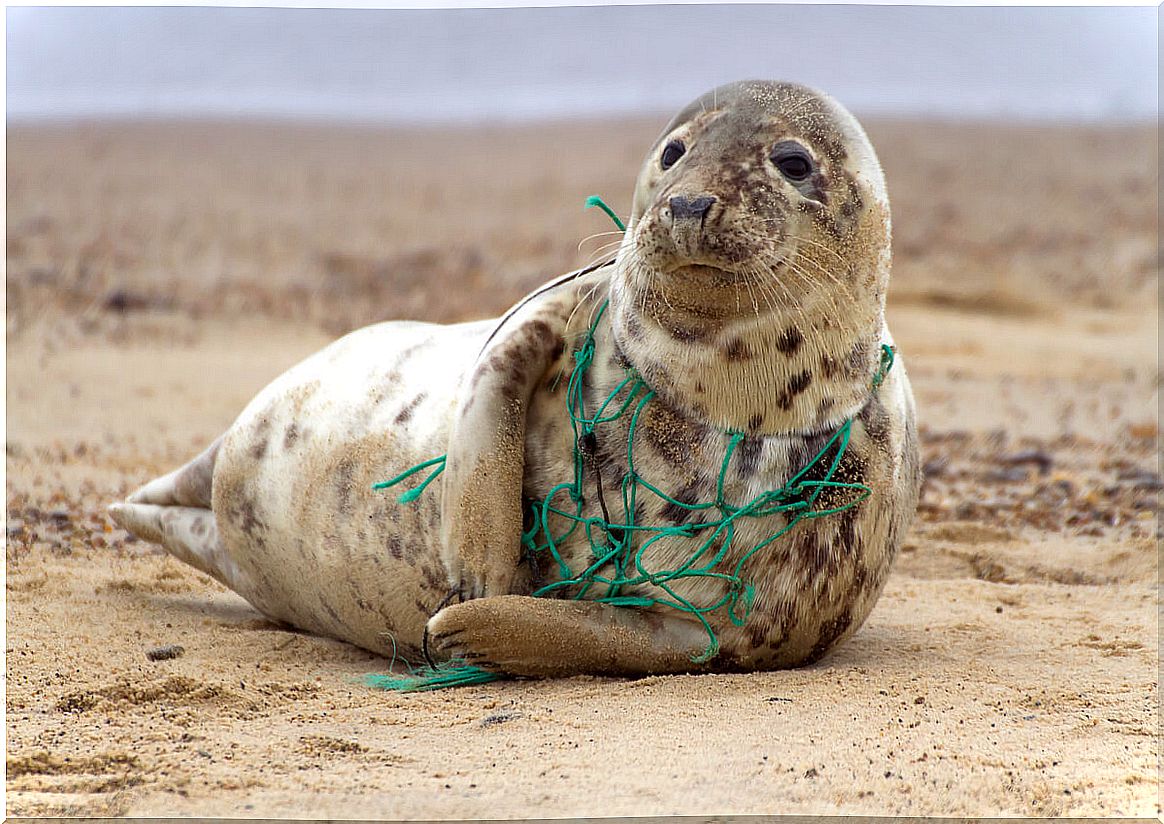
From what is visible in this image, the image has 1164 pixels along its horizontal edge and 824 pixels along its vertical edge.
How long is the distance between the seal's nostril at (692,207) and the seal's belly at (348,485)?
31.3 inches

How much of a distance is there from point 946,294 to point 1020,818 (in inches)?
344

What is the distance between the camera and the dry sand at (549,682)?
8.16ft

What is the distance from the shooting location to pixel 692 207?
264 centimetres

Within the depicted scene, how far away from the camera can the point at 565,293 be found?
3193mm

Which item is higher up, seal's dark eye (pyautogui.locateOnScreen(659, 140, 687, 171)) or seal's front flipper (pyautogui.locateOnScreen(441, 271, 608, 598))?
seal's dark eye (pyautogui.locateOnScreen(659, 140, 687, 171))

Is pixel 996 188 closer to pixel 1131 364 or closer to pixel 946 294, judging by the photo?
pixel 946 294

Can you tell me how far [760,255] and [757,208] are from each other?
94mm

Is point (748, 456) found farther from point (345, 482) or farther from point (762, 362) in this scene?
point (345, 482)

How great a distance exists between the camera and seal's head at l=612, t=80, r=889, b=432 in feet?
8.83

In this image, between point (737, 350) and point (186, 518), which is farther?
point (186, 518)

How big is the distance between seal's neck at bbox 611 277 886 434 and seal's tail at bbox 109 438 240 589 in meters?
1.48

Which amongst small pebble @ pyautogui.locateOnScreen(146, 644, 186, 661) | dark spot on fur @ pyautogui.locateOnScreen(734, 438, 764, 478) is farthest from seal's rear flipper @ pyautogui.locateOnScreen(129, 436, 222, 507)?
dark spot on fur @ pyautogui.locateOnScreen(734, 438, 764, 478)

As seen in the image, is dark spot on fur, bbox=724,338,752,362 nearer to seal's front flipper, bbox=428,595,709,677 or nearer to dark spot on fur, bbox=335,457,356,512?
seal's front flipper, bbox=428,595,709,677

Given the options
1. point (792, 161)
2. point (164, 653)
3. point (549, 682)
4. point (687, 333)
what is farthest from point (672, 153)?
point (164, 653)
